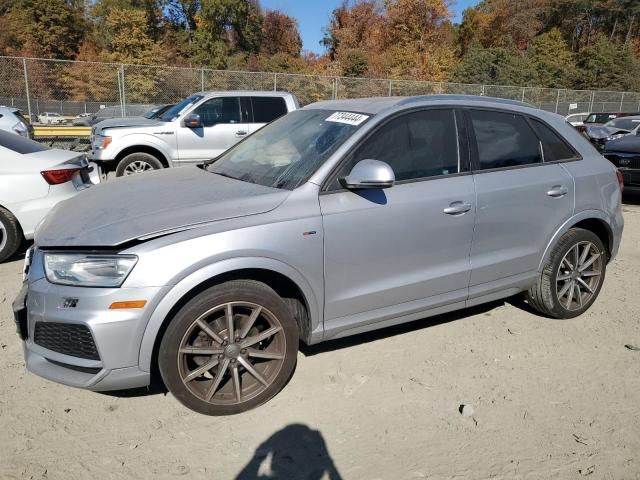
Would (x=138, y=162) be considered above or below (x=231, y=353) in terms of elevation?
above

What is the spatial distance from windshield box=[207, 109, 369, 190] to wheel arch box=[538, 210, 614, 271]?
1.85 meters

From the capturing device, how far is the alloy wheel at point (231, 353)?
2895 mm

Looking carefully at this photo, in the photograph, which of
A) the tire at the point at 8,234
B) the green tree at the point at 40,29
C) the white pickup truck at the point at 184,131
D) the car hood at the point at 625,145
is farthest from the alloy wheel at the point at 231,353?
the green tree at the point at 40,29

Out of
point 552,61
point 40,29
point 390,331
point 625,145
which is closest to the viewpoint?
point 390,331

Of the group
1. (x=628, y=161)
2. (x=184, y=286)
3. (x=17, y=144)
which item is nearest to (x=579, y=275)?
(x=184, y=286)

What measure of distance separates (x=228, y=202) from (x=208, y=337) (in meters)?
0.77

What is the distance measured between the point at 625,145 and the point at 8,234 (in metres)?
9.83

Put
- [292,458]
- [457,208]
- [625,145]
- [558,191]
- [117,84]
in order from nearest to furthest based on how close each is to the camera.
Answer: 1. [292,458]
2. [457,208]
3. [558,191]
4. [625,145]
5. [117,84]

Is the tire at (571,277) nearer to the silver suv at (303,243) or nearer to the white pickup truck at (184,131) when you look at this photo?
the silver suv at (303,243)

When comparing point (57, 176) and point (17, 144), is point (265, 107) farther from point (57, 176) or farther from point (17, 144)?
point (57, 176)

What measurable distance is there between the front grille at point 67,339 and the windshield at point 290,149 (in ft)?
4.47

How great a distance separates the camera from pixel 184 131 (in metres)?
9.66

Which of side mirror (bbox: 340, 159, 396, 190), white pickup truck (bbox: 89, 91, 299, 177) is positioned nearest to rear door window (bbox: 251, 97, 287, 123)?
white pickup truck (bbox: 89, 91, 299, 177)

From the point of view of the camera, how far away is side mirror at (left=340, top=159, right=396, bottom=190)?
10.1ft
